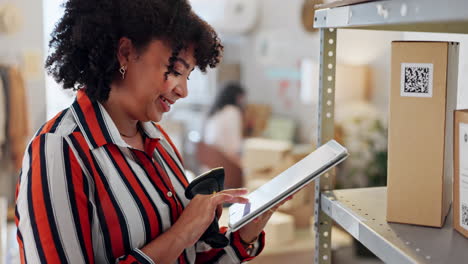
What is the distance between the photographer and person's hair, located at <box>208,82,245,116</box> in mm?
5230

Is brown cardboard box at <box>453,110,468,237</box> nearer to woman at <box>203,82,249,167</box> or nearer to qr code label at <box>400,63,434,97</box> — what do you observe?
qr code label at <box>400,63,434,97</box>

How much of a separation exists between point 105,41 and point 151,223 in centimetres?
42

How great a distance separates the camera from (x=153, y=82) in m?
1.13

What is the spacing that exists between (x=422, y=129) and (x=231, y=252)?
0.65 m

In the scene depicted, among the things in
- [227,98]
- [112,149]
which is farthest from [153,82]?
[227,98]

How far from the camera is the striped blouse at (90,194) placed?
965mm

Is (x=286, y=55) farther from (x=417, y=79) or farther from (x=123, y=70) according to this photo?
(x=417, y=79)

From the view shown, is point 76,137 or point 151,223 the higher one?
point 76,137

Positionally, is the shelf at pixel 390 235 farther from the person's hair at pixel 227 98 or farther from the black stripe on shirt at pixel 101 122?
the person's hair at pixel 227 98

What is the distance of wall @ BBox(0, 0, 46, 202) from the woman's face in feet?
12.9

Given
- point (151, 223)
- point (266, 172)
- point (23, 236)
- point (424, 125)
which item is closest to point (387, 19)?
point (424, 125)

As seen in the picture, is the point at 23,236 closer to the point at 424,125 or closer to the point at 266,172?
the point at 424,125

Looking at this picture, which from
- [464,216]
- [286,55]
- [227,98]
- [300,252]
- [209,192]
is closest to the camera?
[464,216]

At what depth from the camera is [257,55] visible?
6328mm
